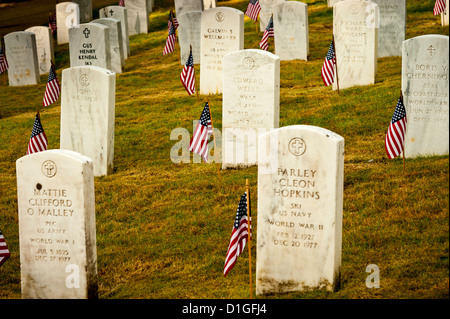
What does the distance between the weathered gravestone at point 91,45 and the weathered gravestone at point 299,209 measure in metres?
A: 10.9

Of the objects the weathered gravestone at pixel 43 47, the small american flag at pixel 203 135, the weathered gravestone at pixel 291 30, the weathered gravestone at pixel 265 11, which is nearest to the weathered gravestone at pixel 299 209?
the small american flag at pixel 203 135

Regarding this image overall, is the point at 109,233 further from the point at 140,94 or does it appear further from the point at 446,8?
the point at 446,8

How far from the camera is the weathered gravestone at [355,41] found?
1530cm

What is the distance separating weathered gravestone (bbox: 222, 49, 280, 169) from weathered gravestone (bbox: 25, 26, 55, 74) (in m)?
12.4

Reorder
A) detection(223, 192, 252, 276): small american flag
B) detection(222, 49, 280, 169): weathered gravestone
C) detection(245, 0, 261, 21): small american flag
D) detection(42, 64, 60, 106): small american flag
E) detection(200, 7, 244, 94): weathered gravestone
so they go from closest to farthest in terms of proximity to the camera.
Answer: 1. detection(223, 192, 252, 276): small american flag
2. detection(222, 49, 280, 169): weathered gravestone
3. detection(42, 64, 60, 106): small american flag
4. detection(200, 7, 244, 94): weathered gravestone
5. detection(245, 0, 261, 21): small american flag

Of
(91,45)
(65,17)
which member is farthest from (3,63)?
(65,17)

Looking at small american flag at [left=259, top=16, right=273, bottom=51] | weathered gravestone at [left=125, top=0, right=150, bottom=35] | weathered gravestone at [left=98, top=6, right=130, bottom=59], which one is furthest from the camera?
weathered gravestone at [left=125, top=0, right=150, bottom=35]

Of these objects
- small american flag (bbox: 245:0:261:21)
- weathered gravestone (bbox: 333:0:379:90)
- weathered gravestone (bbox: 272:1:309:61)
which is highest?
small american flag (bbox: 245:0:261:21)

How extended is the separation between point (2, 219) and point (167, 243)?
2.96 meters

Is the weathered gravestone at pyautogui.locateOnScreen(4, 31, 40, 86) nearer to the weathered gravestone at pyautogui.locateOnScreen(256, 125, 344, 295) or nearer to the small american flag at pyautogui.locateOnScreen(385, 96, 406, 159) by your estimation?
the small american flag at pyautogui.locateOnScreen(385, 96, 406, 159)

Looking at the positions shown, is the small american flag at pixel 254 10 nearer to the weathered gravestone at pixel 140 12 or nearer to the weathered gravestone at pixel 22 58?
the weathered gravestone at pixel 140 12

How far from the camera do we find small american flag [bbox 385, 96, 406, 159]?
10.8 meters

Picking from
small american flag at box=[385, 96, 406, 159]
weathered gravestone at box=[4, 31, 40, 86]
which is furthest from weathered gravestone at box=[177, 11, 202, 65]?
small american flag at box=[385, 96, 406, 159]

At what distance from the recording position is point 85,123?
1296cm
